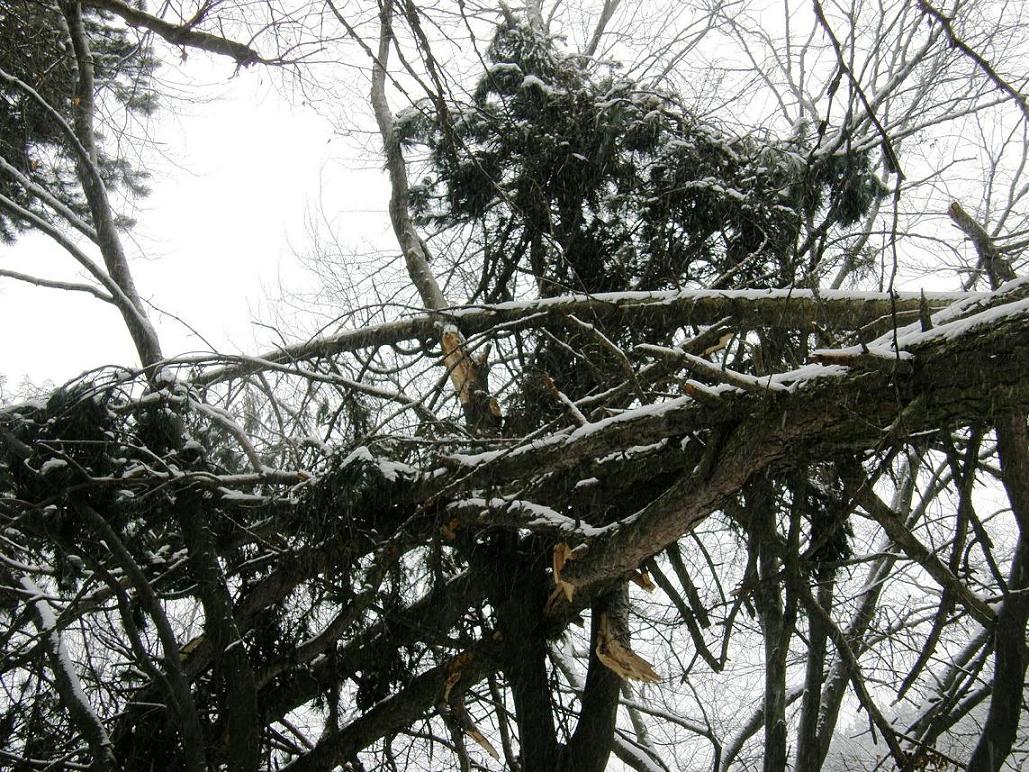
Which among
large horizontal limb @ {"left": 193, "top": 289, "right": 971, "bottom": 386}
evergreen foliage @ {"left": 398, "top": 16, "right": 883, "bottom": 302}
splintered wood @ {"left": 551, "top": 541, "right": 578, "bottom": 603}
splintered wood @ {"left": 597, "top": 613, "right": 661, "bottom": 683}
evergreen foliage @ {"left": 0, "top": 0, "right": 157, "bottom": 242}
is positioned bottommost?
splintered wood @ {"left": 597, "top": 613, "right": 661, "bottom": 683}

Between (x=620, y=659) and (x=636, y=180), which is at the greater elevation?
(x=636, y=180)

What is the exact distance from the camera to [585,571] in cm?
366

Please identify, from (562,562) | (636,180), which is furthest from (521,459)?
(636,180)

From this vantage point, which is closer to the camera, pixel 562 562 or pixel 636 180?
pixel 562 562

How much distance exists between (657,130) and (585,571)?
3260 mm

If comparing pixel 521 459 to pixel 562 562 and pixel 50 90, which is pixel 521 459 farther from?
pixel 50 90

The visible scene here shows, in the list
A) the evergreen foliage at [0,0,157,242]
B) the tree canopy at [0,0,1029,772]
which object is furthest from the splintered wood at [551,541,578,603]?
the evergreen foliage at [0,0,157,242]

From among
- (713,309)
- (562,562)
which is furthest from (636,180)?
(562,562)

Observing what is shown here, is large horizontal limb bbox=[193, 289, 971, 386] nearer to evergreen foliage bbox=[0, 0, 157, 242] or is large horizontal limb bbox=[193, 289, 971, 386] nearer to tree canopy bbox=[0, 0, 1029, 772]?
tree canopy bbox=[0, 0, 1029, 772]

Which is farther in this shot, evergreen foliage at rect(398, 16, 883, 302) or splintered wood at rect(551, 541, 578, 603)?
evergreen foliage at rect(398, 16, 883, 302)

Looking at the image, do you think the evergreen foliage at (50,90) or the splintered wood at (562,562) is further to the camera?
the evergreen foliage at (50,90)

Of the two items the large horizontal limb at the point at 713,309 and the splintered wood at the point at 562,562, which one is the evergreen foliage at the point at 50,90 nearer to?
the large horizontal limb at the point at 713,309

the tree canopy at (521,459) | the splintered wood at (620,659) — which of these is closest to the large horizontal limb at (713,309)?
the tree canopy at (521,459)

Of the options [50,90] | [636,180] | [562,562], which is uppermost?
[50,90]
